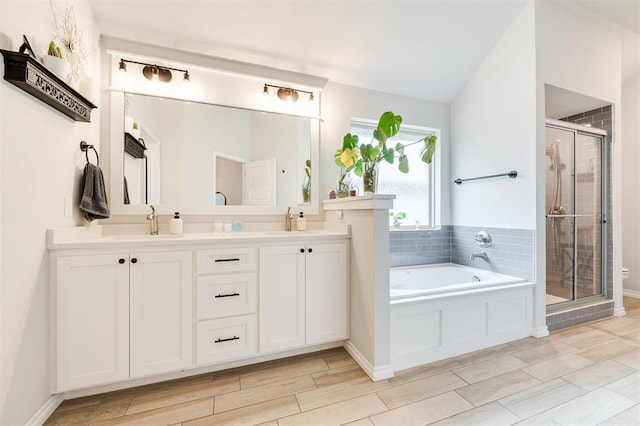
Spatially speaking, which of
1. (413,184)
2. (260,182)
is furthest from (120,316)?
(413,184)

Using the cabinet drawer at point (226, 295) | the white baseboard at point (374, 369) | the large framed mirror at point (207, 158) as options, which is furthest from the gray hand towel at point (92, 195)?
the white baseboard at point (374, 369)

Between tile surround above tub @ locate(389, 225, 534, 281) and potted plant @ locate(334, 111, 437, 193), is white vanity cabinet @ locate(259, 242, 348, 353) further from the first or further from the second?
tile surround above tub @ locate(389, 225, 534, 281)

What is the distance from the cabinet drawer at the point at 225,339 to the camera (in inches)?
69.4

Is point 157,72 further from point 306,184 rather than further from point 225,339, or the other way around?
point 225,339

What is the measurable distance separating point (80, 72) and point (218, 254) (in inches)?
57.0

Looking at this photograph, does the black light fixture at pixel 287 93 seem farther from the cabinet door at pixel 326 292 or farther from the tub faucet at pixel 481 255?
the tub faucet at pixel 481 255

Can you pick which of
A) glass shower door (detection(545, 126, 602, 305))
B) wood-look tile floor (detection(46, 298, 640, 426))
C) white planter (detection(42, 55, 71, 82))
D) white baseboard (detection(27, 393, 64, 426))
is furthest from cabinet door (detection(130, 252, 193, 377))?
glass shower door (detection(545, 126, 602, 305))

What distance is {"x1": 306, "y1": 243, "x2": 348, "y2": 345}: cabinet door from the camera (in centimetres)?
202

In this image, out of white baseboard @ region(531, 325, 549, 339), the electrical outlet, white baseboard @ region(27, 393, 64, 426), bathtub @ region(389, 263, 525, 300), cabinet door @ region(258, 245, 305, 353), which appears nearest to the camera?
white baseboard @ region(27, 393, 64, 426)

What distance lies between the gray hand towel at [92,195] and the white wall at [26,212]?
0.35 feet

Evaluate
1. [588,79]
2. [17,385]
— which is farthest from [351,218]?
[588,79]

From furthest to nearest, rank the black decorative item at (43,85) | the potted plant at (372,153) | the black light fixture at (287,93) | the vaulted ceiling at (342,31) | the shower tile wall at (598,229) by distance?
the shower tile wall at (598,229) → the black light fixture at (287,93) → the potted plant at (372,153) → the vaulted ceiling at (342,31) → the black decorative item at (43,85)

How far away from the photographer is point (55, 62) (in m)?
1.41

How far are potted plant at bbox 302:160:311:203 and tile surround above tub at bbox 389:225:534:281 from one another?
3.53 feet
